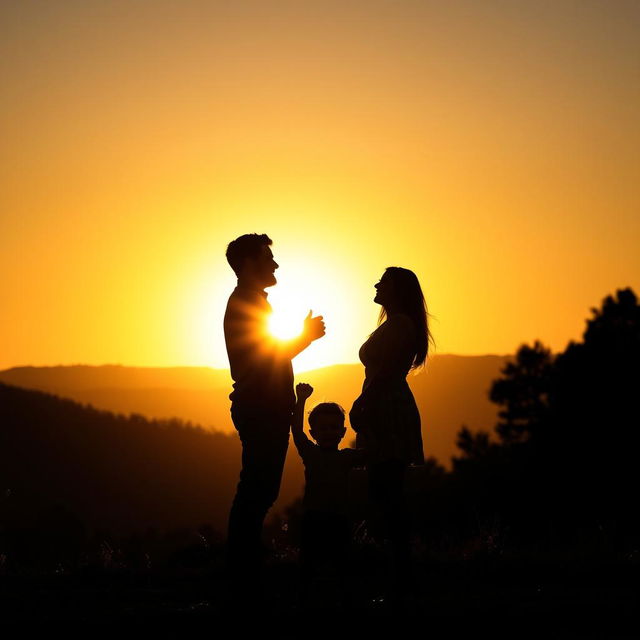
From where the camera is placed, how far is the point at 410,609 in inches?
273

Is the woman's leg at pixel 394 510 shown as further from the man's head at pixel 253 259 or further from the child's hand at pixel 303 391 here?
the man's head at pixel 253 259

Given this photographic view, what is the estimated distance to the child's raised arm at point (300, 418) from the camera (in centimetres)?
707

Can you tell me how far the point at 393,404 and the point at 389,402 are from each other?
0.03 m

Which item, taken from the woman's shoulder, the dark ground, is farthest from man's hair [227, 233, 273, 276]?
the dark ground

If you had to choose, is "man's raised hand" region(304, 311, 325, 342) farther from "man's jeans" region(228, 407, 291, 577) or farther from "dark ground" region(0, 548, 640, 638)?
"dark ground" region(0, 548, 640, 638)

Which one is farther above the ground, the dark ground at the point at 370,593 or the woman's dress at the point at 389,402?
the woman's dress at the point at 389,402

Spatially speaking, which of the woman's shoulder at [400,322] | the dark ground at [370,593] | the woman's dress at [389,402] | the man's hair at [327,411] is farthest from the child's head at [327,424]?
the dark ground at [370,593]

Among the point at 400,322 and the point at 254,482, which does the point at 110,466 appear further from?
the point at 254,482

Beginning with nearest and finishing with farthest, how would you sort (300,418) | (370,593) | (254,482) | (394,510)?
(254,482) < (394,510) < (300,418) < (370,593)

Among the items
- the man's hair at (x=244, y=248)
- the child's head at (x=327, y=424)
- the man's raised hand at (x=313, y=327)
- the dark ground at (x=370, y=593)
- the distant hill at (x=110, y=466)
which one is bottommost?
Answer: the dark ground at (x=370, y=593)

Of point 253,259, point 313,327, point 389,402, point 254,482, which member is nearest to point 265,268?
point 253,259

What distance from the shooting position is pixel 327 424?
282 inches

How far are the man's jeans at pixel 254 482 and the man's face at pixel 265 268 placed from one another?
89 centimetres

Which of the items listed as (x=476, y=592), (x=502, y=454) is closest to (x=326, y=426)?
(x=476, y=592)
